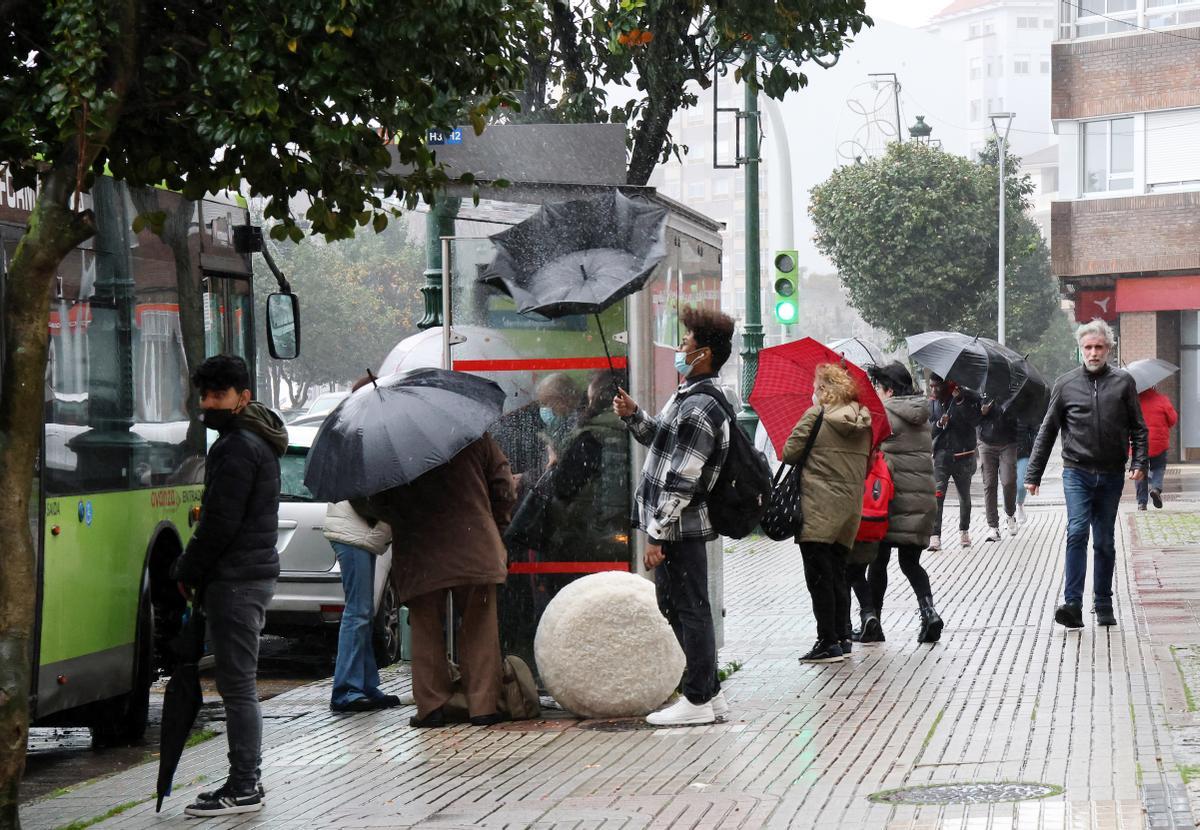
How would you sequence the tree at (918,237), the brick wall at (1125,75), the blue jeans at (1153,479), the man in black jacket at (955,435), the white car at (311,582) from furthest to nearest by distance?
the tree at (918,237) < the brick wall at (1125,75) < the blue jeans at (1153,479) < the man in black jacket at (955,435) < the white car at (311,582)

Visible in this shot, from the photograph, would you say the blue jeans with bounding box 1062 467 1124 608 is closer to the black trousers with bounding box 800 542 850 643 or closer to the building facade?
the black trousers with bounding box 800 542 850 643

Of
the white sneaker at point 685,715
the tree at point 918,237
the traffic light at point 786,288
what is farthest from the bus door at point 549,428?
the tree at point 918,237

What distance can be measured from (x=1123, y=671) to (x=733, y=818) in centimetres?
411

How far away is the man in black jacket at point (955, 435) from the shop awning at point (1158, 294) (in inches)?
959

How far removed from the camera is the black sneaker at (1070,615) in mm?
11750

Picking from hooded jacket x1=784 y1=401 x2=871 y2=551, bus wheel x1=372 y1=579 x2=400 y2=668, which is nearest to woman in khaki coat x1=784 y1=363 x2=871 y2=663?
hooded jacket x1=784 y1=401 x2=871 y2=551

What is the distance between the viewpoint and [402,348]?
15.0 m

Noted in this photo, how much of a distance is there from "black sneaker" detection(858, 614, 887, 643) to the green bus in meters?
4.37

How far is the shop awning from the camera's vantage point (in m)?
41.8

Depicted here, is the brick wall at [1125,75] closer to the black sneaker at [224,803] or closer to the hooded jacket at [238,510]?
the hooded jacket at [238,510]

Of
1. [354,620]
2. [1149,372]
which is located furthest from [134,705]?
[1149,372]

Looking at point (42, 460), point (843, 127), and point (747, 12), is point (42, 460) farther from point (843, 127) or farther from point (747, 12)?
point (843, 127)

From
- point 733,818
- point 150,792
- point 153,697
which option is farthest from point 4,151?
point 153,697

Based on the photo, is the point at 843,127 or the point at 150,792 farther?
the point at 843,127
